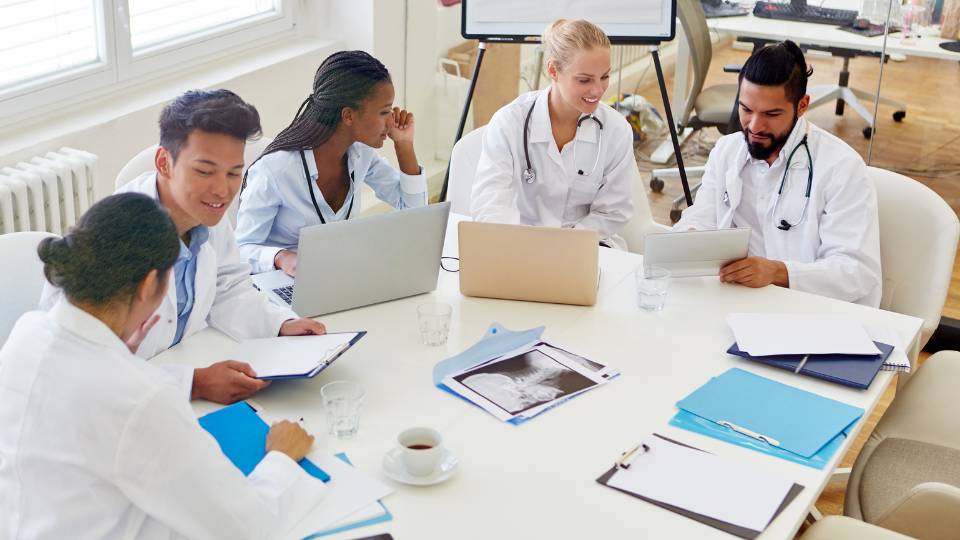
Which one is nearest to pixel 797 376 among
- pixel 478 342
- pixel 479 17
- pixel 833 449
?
pixel 833 449

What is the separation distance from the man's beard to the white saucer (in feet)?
4.72

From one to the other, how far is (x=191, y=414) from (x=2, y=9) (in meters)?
2.10

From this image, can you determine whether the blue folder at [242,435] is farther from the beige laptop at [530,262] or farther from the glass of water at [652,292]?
the glass of water at [652,292]

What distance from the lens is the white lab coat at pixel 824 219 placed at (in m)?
2.54

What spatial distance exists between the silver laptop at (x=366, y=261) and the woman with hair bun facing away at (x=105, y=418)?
67cm

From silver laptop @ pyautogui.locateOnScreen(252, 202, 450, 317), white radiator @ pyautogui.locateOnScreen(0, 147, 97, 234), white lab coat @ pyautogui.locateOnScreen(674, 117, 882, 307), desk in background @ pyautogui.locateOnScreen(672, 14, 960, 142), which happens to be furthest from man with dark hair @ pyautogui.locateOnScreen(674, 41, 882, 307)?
desk in background @ pyautogui.locateOnScreen(672, 14, 960, 142)

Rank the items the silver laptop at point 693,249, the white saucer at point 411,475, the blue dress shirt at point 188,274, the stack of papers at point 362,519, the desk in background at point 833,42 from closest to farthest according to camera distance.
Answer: the stack of papers at point 362,519 < the white saucer at point 411,475 < the blue dress shirt at point 188,274 < the silver laptop at point 693,249 < the desk in background at point 833,42

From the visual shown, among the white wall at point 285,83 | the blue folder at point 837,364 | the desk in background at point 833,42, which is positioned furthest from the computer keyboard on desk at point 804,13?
the blue folder at point 837,364

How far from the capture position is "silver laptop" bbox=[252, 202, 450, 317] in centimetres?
212

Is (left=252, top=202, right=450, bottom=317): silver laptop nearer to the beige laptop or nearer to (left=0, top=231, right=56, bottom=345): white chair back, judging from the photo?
the beige laptop

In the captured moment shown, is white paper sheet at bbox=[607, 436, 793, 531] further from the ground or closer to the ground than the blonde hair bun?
closer to the ground

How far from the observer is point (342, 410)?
175cm

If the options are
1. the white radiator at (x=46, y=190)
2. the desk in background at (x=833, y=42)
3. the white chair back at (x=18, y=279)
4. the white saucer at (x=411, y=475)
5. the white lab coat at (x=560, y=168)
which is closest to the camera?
the white saucer at (x=411, y=475)

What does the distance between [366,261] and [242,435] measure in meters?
0.59
